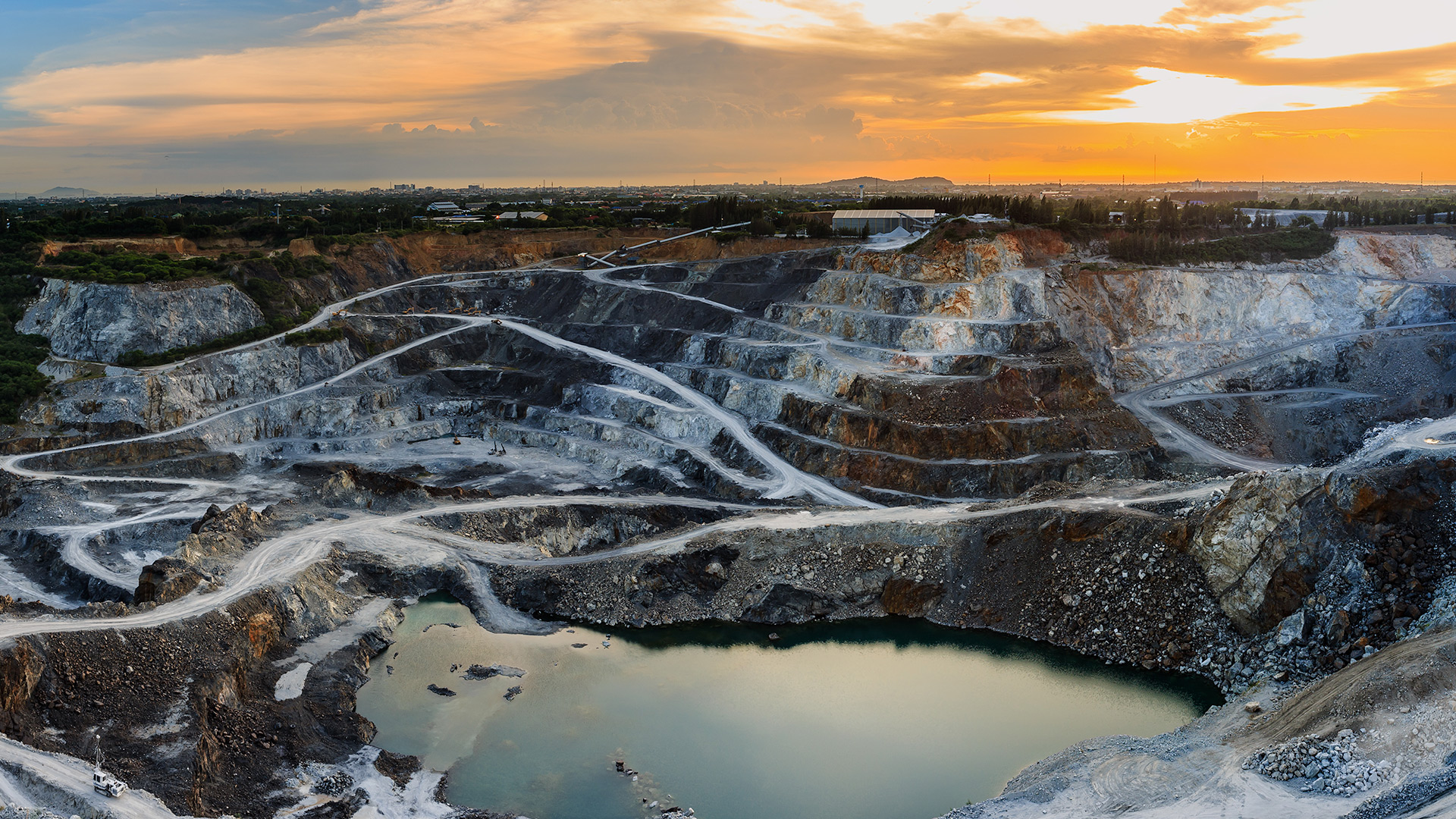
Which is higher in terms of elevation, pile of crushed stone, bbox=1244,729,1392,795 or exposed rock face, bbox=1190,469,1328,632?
exposed rock face, bbox=1190,469,1328,632

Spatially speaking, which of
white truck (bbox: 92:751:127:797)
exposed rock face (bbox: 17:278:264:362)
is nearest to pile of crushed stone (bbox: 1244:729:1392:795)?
white truck (bbox: 92:751:127:797)

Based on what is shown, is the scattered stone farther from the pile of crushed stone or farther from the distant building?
the distant building

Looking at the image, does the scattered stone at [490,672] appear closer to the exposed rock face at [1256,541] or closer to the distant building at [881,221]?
the exposed rock face at [1256,541]

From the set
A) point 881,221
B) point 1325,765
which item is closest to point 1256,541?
point 1325,765

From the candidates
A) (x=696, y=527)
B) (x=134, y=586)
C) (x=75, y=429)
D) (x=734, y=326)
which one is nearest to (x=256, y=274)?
(x=75, y=429)

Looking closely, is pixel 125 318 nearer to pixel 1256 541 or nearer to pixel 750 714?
pixel 750 714

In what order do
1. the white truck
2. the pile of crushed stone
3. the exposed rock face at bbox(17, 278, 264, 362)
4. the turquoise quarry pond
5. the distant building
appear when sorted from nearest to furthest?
the pile of crushed stone, the white truck, the turquoise quarry pond, the exposed rock face at bbox(17, 278, 264, 362), the distant building

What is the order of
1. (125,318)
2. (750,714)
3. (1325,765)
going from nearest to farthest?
1. (1325,765)
2. (750,714)
3. (125,318)
